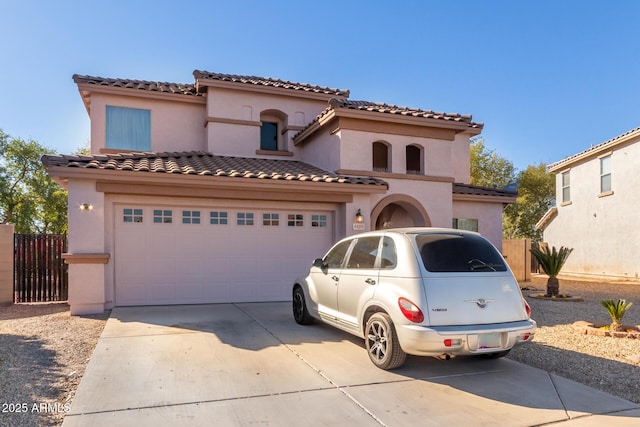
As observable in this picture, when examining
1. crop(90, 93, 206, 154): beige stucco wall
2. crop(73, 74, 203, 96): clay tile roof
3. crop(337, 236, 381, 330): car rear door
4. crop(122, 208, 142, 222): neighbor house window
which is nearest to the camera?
crop(337, 236, 381, 330): car rear door

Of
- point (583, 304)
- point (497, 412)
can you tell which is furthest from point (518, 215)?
point (497, 412)

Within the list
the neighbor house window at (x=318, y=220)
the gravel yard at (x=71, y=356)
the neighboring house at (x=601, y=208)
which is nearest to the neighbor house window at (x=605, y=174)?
the neighboring house at (x=601, y=208)

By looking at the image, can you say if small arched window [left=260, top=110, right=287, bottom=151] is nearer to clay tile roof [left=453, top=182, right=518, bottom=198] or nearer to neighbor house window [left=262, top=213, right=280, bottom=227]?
neighbor house window [left=262, top=213, right=280, bottom=227]

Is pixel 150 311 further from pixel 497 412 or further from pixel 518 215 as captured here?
pixel 518 215

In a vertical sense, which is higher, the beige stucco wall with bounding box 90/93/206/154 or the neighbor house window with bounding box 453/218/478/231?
the beige stucco wall with bounding box 90/93/206/154

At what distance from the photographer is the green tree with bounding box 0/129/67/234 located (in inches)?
1096

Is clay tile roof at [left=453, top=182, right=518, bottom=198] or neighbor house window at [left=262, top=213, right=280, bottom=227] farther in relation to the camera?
clay tile roof at [left=453, top=182, right=518, bottom=198]

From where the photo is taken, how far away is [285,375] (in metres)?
5.21

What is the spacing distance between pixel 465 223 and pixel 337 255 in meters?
8.84

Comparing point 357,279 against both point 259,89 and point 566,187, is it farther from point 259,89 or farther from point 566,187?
point 566,187

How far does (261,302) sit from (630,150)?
16479 mm

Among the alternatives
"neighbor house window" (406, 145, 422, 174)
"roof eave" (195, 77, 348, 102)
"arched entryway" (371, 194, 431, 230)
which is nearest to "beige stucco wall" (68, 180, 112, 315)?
"roof eave" (195, 77, 348, 102)

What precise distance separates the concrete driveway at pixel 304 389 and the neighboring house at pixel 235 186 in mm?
3187

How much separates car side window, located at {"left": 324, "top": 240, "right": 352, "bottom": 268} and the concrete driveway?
3.83 ft
